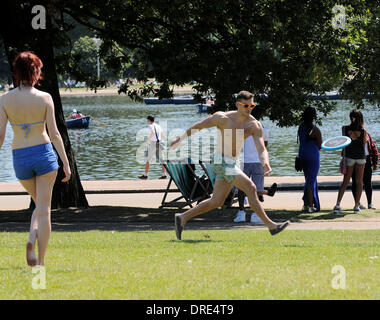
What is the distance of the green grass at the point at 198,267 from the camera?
5.96 metres

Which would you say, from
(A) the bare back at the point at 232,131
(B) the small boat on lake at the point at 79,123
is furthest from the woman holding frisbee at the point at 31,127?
(B) the small boat on lake at the point at 79,123

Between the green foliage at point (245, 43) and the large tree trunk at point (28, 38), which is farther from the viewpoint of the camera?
the green foliage at point (245, 43)

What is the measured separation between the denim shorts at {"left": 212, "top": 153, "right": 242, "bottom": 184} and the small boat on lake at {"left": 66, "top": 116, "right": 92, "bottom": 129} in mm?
51039

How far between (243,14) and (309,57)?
5.28 ft

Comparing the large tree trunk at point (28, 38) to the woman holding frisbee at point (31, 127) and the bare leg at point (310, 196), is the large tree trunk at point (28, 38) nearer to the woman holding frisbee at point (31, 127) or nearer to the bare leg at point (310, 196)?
the bare leg at point (310, 196)

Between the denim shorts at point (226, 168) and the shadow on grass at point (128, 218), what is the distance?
3.09 meters

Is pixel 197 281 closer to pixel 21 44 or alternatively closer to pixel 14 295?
pixel 14 295

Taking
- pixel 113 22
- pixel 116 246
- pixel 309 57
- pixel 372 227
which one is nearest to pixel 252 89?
pixel 309 57

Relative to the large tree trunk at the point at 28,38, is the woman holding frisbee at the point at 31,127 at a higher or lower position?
lower

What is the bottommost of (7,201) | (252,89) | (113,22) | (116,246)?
(7,201)

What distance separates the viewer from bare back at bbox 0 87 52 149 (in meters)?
6.88

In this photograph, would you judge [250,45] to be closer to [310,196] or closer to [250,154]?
[250,154]

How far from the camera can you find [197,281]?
253 inches
